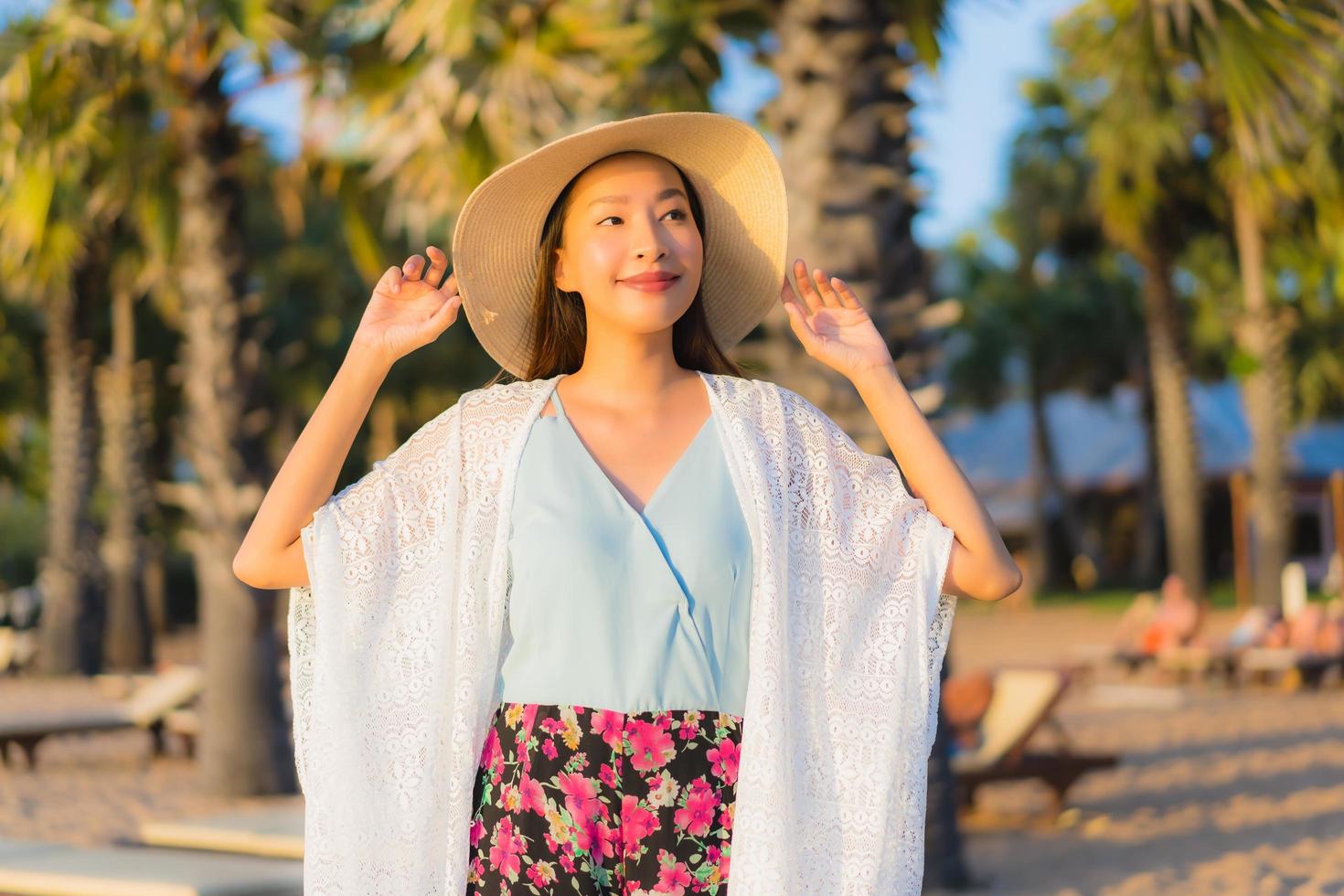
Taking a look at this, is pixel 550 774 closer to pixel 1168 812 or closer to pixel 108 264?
pixel 1168 812

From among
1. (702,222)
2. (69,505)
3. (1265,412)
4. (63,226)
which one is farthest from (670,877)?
(1265,412)

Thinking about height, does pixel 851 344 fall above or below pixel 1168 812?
above

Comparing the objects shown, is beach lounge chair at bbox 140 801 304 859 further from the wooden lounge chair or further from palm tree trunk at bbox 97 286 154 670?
palm tree trunk at bbox 97 286 154 670

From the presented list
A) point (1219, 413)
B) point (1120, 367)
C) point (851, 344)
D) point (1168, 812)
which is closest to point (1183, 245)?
point (1120, 367)

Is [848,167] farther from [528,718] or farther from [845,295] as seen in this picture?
[528,718]

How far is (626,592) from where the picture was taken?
7.17 feet

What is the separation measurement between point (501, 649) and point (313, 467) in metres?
0.37

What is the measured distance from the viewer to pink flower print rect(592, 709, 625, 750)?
2145 mm

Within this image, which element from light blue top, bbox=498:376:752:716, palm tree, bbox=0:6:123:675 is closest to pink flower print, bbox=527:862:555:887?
light blue top, bbox=498:376:752:716

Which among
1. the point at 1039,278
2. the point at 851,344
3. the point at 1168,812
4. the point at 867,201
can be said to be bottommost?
the point at 1168,812

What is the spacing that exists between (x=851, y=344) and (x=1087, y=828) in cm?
685

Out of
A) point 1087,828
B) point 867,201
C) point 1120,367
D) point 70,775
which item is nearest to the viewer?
point 867,201

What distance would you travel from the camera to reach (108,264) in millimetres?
18688

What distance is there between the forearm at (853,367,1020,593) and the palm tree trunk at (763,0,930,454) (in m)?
Result: 3.89
